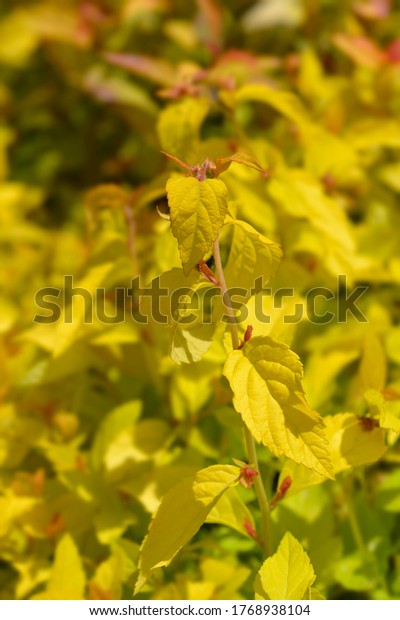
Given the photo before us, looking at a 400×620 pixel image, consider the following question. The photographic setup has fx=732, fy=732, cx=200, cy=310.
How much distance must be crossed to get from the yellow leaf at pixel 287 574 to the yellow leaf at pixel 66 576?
0.26 meters

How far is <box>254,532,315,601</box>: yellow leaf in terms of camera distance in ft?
2.63

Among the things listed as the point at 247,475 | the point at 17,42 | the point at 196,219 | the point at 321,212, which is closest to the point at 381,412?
the point at 247,475

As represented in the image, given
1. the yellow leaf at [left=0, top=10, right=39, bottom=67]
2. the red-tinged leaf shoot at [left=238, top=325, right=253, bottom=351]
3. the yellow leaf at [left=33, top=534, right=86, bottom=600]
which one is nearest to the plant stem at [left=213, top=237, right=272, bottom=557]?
the red-tinged leaf shoot at [left=238, top=325, right=253, bottom=351]

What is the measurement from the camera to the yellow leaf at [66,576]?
0.95 metres

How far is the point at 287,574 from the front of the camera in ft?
2.66

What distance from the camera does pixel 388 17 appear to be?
1729 millimetres

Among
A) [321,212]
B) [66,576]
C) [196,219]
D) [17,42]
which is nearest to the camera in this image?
[196,219]

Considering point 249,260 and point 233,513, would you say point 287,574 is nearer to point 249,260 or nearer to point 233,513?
point 233,513

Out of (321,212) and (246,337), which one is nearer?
(246,337)

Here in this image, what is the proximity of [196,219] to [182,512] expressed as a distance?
0.32 meters

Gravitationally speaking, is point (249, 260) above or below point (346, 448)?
above

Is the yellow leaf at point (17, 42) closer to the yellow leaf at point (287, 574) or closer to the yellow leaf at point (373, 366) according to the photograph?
the yellow leaf at point (373, 366)

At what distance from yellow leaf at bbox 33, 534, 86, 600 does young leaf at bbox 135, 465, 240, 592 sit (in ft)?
0.60

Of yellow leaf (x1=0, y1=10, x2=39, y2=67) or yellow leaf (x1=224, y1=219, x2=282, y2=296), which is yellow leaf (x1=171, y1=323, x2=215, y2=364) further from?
yellow leaf (x1=0, y1=10, x2=39, y2=67)
